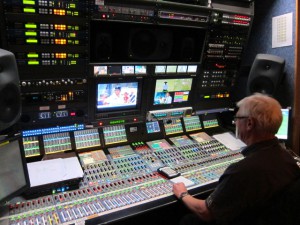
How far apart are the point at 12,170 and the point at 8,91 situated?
1.41ft

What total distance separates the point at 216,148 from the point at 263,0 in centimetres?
163

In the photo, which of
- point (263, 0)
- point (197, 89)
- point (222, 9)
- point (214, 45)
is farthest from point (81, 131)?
point (263, 0)

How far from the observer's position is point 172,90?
262 cm

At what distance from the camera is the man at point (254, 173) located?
58.1 inches

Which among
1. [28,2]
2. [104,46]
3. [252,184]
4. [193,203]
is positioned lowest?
[193,203]

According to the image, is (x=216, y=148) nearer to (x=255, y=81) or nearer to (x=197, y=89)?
(x=197, y=89)

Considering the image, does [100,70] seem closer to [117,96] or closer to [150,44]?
[117,96]

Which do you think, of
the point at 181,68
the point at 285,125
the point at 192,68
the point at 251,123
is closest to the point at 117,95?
the point at 181,68

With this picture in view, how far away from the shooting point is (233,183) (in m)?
1.50

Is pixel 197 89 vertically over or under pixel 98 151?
over

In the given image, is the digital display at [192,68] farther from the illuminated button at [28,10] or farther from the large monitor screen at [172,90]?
the illuminated button at [28,10]

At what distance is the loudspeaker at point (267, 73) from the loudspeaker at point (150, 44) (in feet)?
2.75

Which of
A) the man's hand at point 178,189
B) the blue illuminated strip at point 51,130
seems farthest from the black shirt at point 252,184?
the blue illuminated strip at point 51,130

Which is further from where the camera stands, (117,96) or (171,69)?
(171,69)
